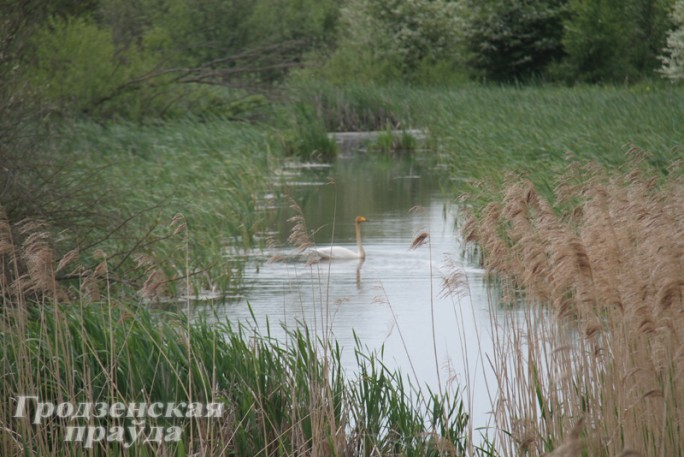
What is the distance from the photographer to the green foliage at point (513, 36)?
3141 centimetres

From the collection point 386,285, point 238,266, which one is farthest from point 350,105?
point 386,285

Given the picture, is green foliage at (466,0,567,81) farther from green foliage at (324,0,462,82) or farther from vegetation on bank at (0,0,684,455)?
green foliage at (324,0,462,82)

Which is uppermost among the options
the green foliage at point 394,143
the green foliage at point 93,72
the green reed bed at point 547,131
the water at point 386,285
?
the green foliage at point 93,72

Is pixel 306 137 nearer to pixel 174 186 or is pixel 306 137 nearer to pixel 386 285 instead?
pixel 174 186

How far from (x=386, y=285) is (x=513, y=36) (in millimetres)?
23967

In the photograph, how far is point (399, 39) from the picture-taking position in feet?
99.2

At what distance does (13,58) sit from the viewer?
25.5 ft

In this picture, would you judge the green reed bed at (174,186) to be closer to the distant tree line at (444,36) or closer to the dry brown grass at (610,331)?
the dry brown grass at (610,331)

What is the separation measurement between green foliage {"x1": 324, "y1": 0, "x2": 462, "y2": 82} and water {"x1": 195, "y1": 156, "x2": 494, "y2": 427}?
12.4 m

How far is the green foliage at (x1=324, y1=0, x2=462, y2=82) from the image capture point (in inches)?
1148

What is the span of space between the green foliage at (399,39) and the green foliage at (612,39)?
11.2 ft

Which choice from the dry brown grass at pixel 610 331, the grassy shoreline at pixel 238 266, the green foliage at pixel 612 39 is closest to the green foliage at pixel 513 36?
the green foliage at pixel 612 39

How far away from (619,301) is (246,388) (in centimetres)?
167

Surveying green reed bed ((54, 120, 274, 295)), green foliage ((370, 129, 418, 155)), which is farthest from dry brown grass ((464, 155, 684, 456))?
green foliage ((370, 129, 418, 155))
